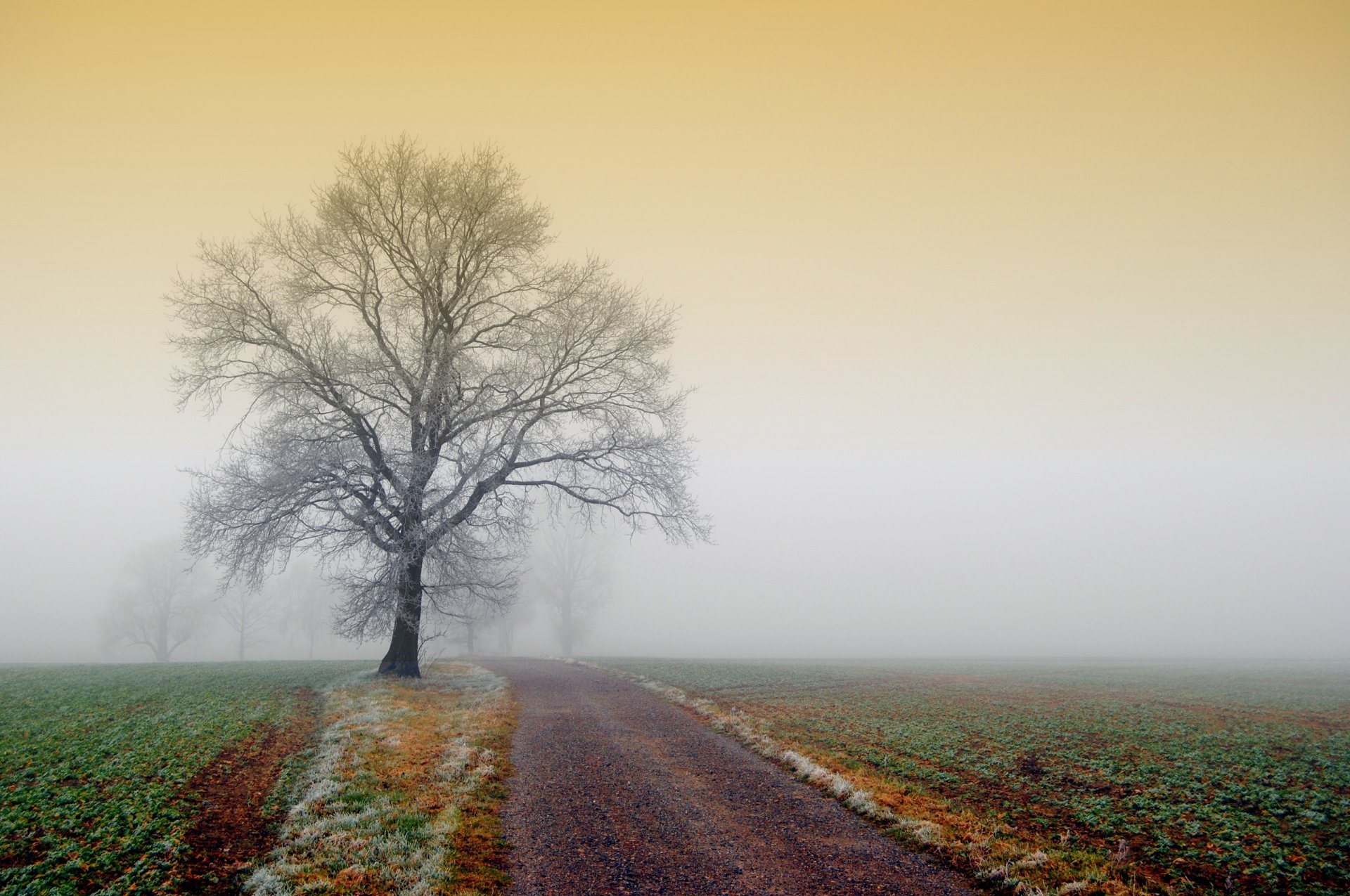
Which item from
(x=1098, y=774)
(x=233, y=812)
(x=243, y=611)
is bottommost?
(x=243, y=611)

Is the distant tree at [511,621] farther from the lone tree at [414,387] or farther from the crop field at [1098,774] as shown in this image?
the crop field at [1098,774]

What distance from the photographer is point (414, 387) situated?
782 inches

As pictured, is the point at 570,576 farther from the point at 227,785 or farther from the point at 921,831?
the point at 921,831

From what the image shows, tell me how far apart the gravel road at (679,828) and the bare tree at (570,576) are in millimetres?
46802

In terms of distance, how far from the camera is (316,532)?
747 inches

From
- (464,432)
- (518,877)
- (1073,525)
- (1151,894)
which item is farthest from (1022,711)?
(1073,525)

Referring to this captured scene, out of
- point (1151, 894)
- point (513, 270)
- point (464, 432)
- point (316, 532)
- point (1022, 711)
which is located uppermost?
point (513, 270)

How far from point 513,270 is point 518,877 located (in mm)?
19547

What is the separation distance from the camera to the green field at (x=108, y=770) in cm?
630

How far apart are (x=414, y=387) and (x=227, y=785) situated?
1342cm

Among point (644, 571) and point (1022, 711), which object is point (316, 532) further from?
point (644, 571)

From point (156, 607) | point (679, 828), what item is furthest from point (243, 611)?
point (679, 828)

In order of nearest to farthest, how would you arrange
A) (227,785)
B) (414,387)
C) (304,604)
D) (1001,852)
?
(1001,852), (227,785), (414,387), (304,604)

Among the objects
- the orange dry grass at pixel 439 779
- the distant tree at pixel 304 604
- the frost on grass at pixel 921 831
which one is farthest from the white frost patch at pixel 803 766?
the distant tree at pixel 304 604
